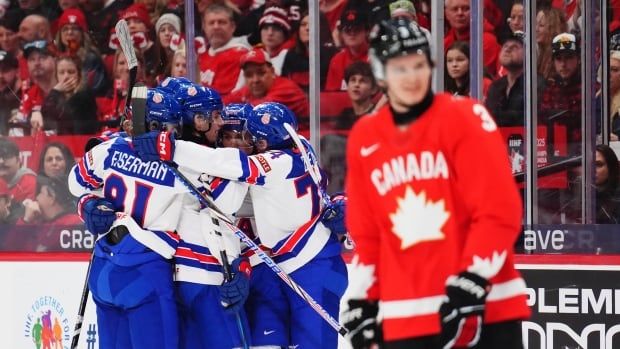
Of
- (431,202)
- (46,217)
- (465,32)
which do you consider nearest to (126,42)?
(46,217)

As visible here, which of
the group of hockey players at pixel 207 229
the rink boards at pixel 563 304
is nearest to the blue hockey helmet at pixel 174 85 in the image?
the group of hockey players at pixel 207 229

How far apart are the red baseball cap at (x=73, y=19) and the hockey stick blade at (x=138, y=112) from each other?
6.72 ft

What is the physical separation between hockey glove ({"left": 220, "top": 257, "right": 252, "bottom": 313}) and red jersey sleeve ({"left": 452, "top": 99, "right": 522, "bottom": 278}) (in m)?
1.76

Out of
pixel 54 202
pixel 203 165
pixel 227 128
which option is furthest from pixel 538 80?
pixel 54 202

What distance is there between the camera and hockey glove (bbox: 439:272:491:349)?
6.54 feet

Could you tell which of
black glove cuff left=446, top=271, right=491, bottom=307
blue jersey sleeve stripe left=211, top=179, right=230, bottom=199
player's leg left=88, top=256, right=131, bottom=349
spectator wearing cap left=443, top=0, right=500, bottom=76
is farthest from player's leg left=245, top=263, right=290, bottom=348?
black glove cuff left=446, top=271, right=491, bottom=307

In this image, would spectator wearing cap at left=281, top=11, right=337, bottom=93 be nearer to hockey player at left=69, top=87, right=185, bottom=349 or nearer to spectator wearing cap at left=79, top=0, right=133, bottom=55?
spectator wearing cap at left=79, top=0, right=133, bottom=55

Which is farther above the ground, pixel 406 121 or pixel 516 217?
pixel 406 121

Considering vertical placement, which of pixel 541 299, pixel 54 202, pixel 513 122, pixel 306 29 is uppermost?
pixel 306 29

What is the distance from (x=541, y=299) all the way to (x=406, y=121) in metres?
2.39

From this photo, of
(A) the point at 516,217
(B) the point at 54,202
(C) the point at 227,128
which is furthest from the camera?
(B) the point at 54,202

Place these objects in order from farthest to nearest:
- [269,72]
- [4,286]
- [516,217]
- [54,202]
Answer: [269,72]
[54,202]
[4,286]
[516,217]

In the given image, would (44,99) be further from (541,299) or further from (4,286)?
(541,299)

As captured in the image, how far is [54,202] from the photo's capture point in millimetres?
5078
